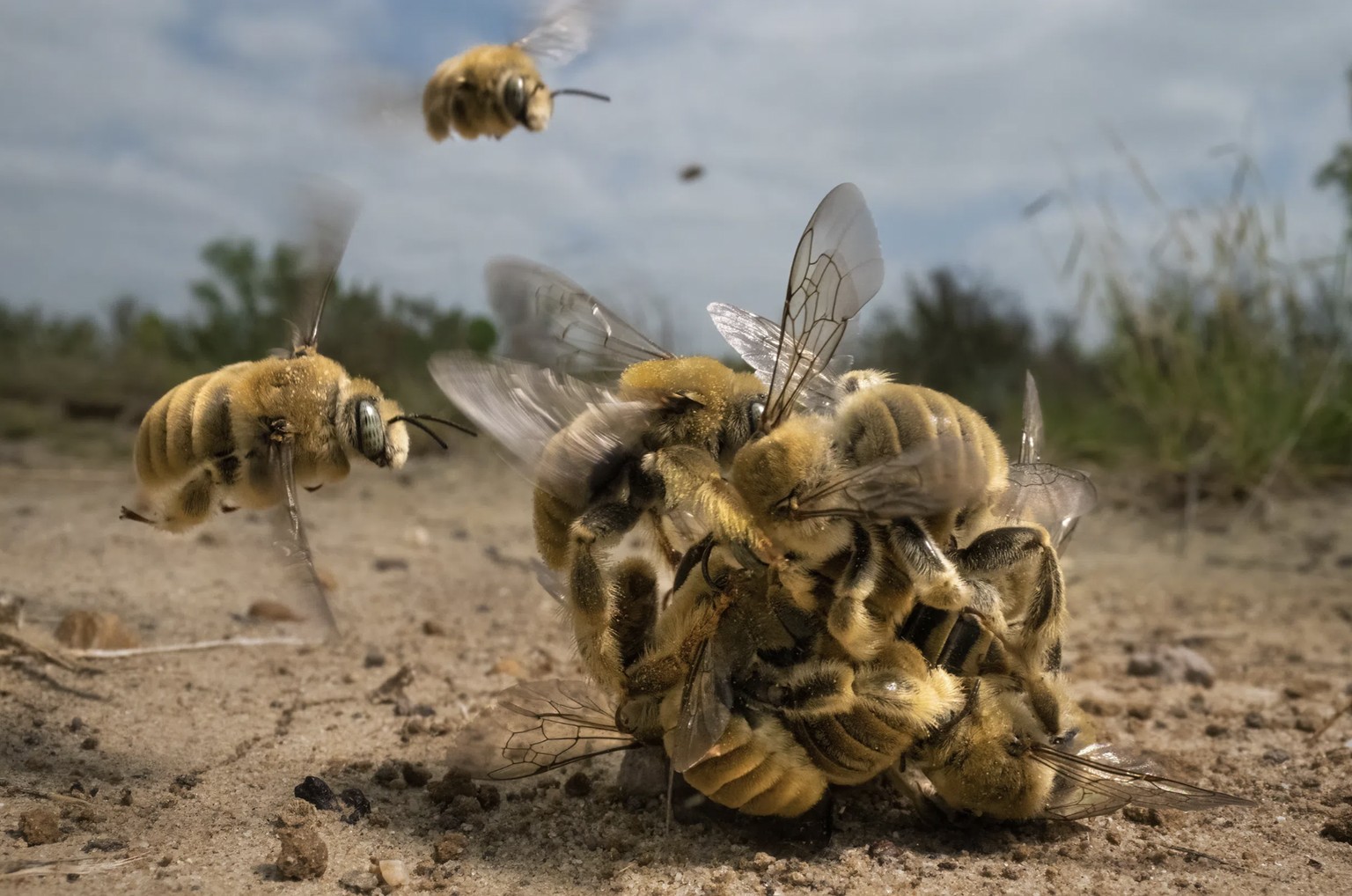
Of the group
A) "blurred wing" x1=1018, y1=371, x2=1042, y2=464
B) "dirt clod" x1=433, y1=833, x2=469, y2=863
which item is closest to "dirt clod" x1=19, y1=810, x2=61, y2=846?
"dirt clod" x1=433, y1=833, x2=469, y2=863

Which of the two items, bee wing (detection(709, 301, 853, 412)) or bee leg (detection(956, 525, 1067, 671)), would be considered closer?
bee leg (detection(956, 525, 1067, 671))

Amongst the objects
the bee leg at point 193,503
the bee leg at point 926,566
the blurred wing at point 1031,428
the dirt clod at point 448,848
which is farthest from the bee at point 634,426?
the bee leg at point 193,503

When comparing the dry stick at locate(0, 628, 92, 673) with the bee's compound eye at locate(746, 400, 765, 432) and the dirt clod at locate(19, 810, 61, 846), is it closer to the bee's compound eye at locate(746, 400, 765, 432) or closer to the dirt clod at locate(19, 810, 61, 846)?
the dirt clod at locate(19, 810, 61, 846)

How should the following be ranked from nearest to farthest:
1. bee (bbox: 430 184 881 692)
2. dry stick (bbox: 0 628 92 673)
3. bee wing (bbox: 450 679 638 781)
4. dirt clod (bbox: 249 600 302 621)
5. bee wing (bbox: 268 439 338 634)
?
bee (bbox: 430 184 881 692), bee wing (bbox: 450 679 638 781), bee wing (bbox: 268 439 338 634), dry stick (bbox: 0 628 92 673), dirt clod (bbox: 249 600 302 621)

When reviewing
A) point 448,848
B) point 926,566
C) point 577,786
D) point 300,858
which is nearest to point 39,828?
point 300,858

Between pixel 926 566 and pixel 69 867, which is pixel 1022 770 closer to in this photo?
pixel 926 566

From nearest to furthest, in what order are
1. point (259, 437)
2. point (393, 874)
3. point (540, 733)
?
1. point (393, 874)
2. point (540, 733)
3. point (259, 437)

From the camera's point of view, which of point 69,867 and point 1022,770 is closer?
point 69,867
